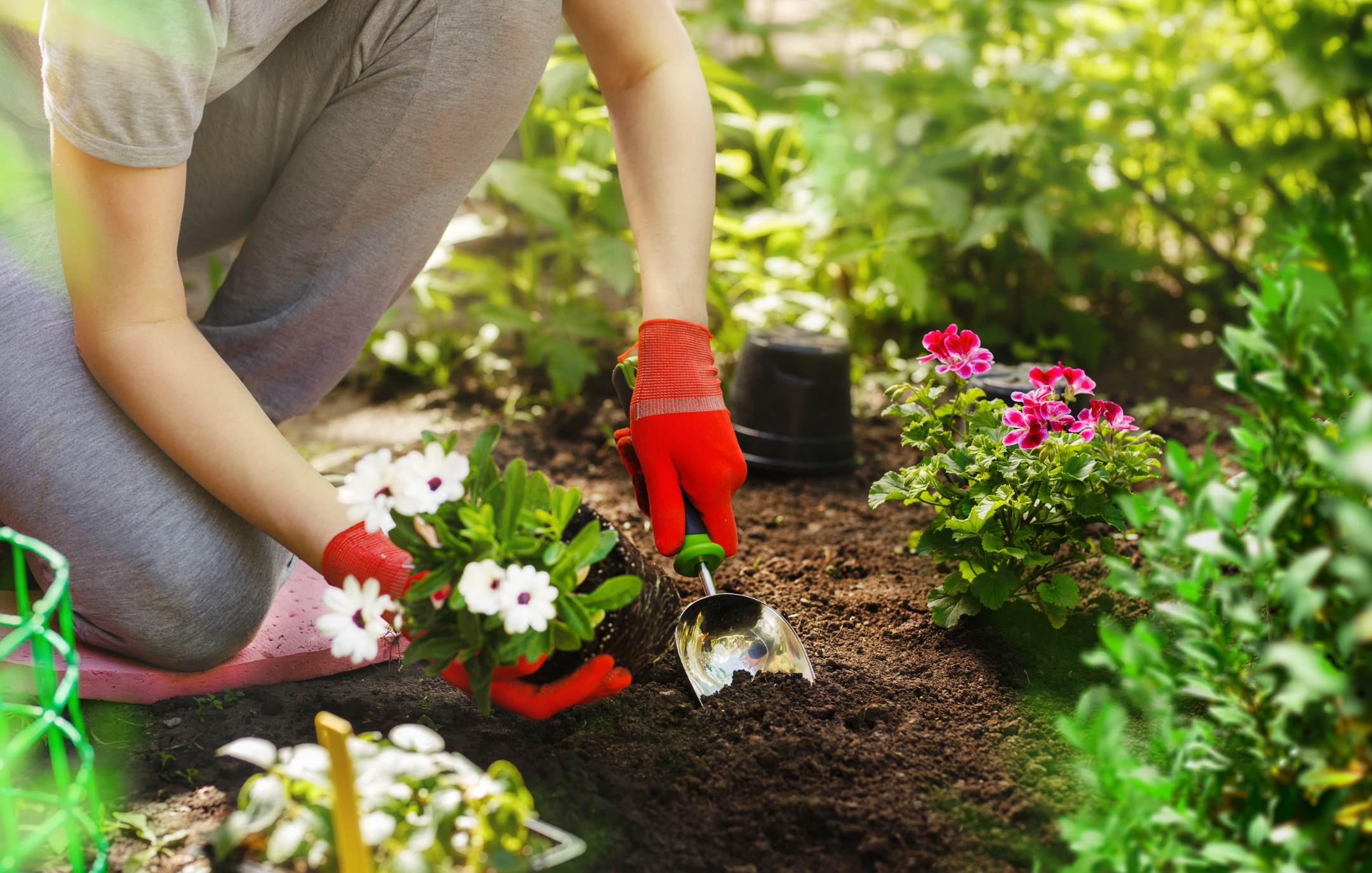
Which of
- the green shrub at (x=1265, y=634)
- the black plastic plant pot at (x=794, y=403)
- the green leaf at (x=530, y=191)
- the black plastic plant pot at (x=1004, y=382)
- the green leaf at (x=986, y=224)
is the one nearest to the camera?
the green shrub at (x=1265, y=634)

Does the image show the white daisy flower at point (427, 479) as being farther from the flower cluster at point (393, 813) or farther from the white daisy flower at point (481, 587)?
the flower cluster at point (393, 813)

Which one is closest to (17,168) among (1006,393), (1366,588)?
(1006,393)

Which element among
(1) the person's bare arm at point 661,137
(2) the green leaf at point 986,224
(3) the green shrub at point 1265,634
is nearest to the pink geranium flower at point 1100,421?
(3) the green shrub at point 1265,634

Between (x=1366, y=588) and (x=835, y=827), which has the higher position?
(x=1366, y=588)

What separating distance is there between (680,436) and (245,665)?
2.20 feet

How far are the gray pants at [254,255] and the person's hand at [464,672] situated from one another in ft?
1.09

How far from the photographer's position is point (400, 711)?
4.33ft

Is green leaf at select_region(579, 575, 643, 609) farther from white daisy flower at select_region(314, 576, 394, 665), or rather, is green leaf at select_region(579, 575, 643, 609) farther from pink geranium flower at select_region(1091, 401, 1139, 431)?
pink geranium flower at select_region(1091, 401, 1139, 431)

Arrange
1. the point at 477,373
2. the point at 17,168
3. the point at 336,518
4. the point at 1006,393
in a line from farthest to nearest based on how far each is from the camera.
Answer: the point at 477,373 → the point at 1006,393 → the point at 17,168 → the point at 336,518

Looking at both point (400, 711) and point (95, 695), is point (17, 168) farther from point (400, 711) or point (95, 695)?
point (400, 711)

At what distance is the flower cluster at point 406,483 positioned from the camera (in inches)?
37.1

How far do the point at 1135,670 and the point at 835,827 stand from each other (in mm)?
401

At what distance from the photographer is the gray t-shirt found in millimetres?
1080

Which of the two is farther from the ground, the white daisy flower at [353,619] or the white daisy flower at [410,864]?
the white daisy flower at [353,619]
